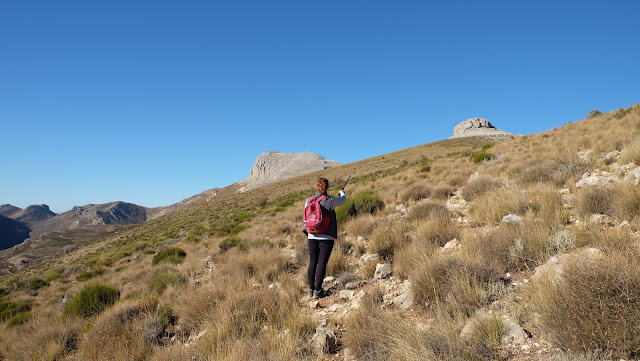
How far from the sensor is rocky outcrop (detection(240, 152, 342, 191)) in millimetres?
92438

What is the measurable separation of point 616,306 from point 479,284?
149 centimetres

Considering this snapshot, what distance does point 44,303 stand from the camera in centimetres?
1259

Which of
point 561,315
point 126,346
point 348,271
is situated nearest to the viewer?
point 561,315

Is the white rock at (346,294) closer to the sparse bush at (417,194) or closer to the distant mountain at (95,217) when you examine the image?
the sparse bush at (417,194)

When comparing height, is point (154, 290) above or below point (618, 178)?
below

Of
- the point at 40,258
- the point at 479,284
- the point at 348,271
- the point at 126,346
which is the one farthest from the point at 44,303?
the point at 40,258

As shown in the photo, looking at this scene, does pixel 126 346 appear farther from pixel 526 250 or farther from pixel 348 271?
pixel 526 250

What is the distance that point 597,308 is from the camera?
227cm

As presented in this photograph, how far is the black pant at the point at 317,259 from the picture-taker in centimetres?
525

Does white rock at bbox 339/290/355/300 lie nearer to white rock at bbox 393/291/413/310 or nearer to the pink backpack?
white rock at bbox 393/291/413/310

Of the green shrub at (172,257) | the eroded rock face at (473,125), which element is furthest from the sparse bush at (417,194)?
the eroded rock face at (473,125)

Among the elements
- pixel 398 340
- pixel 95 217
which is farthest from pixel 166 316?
pixel 95 217

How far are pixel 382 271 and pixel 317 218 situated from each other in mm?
1561

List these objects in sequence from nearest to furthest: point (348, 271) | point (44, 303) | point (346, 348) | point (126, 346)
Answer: point (346, 348), point (126, 346), point (348, 271), point (44, 303)
